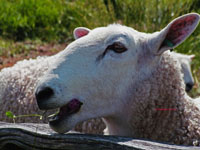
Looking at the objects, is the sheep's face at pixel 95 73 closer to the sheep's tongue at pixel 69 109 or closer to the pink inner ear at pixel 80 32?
the sheep's tongue at pixel 69 109

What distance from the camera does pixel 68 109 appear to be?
9.17 feet

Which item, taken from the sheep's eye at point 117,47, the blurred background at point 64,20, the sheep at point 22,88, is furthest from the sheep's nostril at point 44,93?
the blurred background at point 64,20

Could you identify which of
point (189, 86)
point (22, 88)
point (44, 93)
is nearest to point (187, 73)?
point (189, 86)

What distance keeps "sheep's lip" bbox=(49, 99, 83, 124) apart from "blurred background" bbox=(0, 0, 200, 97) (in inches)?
140

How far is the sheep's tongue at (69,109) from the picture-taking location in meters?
2.77

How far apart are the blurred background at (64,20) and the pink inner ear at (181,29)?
3.03m

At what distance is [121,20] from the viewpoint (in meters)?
6.45

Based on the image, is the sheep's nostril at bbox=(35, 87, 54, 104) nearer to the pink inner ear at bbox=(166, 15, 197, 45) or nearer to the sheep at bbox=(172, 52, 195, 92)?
the pink inner ear at bbox=(166, 15, 197, 45)

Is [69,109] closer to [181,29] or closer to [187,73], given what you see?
[181,29]

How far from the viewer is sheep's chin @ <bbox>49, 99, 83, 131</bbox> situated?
2.68m

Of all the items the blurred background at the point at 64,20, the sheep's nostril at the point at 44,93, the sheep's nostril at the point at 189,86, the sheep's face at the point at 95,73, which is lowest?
the sheep's nostril at the point at 44,93

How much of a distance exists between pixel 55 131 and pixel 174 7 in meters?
4.16

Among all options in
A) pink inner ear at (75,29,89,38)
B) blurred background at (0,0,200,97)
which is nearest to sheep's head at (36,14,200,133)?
pink inner ear at (75,29,89,38)

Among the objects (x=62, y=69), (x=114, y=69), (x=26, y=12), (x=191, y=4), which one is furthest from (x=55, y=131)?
(x=26, y=12)
